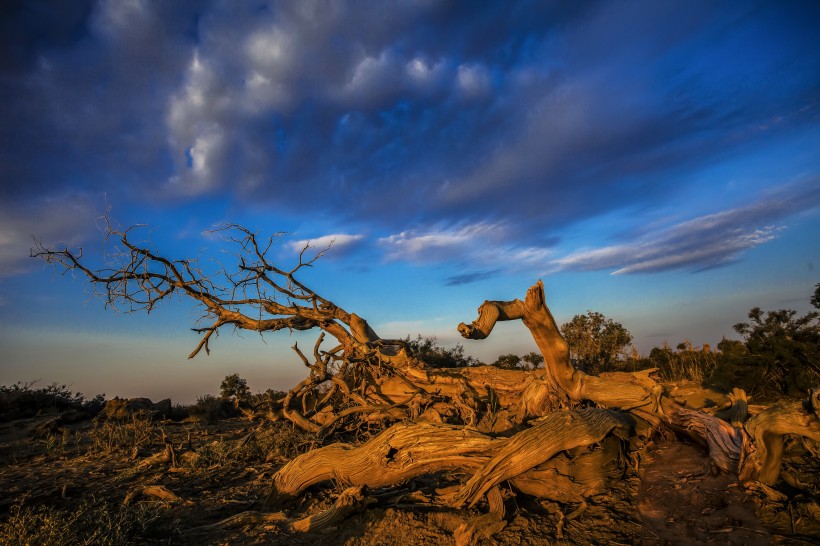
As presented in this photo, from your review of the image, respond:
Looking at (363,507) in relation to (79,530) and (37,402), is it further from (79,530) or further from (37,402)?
(37,402)

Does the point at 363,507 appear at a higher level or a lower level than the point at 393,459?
lower

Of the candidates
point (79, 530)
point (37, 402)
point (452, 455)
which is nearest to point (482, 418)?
point (452, 455)

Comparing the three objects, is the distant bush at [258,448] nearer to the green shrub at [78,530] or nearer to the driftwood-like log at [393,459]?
the driftwood-like log at [393,459]

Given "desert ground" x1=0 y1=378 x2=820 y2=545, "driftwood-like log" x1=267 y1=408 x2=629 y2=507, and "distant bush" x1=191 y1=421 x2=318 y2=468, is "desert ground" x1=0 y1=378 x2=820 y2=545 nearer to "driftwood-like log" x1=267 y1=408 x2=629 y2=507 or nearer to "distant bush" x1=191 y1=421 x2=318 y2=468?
"distant bush" x1=191 y1=421 x2=318 y2=468

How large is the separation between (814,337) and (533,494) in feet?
37.6

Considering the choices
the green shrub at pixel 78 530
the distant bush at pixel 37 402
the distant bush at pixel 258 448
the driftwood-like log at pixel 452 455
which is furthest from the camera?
the distant bush at pixel 37 402

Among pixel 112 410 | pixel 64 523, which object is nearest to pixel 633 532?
pixel 64 523

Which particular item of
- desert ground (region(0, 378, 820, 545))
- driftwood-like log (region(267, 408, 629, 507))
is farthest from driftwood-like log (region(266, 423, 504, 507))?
desert ground (region(0, 378, 820, 545))

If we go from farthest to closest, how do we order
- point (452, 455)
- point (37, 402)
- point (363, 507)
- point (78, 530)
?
1. point (37, 402)
2. point (452, 455)
3. point (363, 507)
4. point (78, 530)

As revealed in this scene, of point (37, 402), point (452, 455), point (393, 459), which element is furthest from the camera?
point (37, 402)

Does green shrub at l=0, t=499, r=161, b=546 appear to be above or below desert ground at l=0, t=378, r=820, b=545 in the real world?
above

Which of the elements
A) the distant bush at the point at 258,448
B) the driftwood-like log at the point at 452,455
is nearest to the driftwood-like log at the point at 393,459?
the driftwood-like log at the point at 452,455

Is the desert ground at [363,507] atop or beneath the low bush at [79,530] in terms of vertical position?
beneath

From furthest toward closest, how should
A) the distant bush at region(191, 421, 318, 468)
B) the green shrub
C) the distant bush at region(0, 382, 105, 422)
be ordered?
A: 1. the distant bush at region(0, 382, 105, 422)
2. the distant bush at region(191, 421, 318, 468)
3. the green shrub
